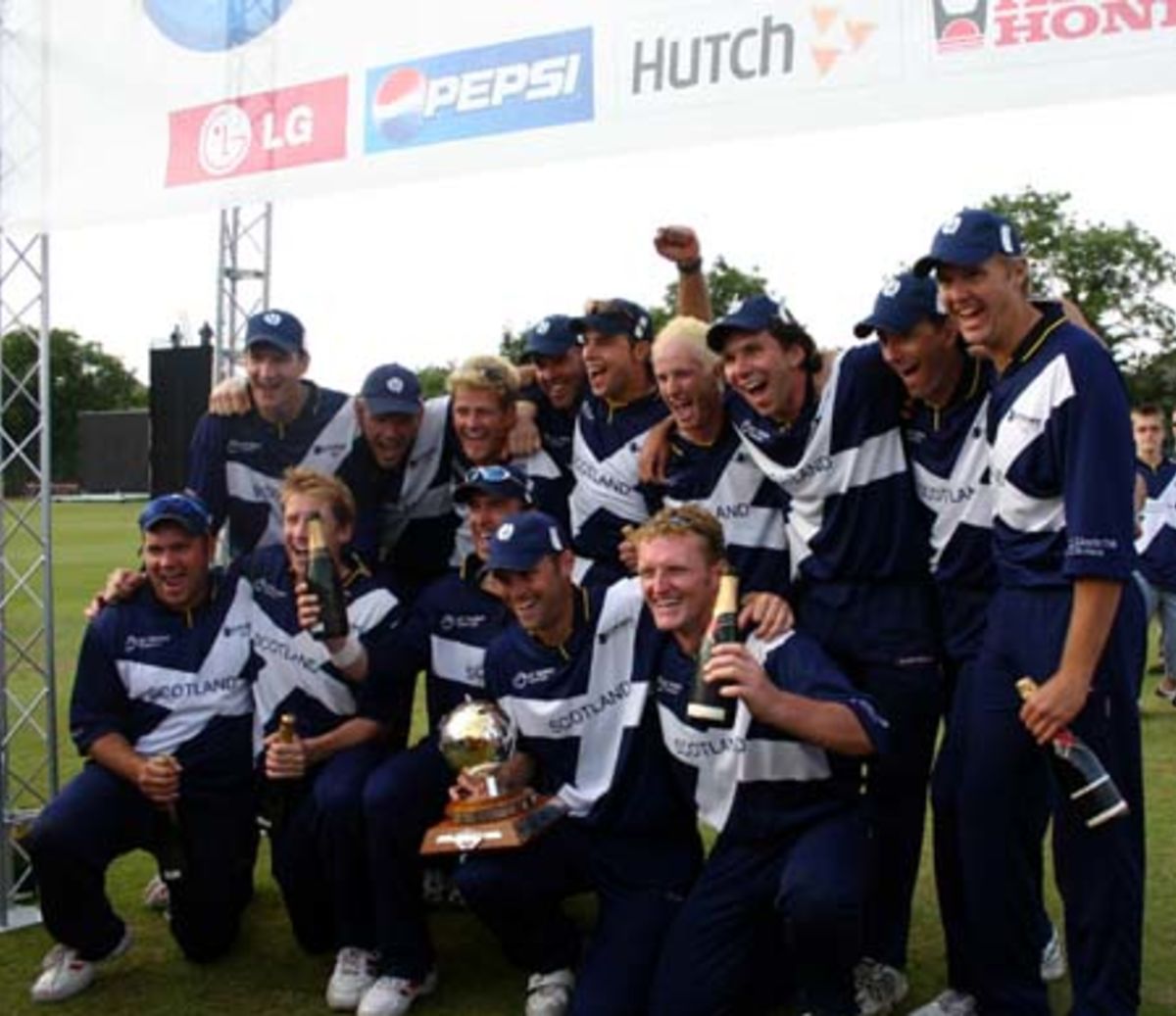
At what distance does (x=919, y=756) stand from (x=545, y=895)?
4.24 ft

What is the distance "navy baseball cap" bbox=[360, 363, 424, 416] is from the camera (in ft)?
17.1

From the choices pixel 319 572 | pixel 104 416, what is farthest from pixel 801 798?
pixel 104 416

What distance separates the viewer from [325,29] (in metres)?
4.89

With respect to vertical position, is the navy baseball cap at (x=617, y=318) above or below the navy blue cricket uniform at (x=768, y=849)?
above

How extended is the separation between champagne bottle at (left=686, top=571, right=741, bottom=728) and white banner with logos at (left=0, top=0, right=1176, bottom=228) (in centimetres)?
143

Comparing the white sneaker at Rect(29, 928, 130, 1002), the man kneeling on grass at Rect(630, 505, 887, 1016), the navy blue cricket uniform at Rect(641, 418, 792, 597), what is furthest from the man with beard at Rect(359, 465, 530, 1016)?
the white sneaker at Rect(29, 928, 130, 1002)

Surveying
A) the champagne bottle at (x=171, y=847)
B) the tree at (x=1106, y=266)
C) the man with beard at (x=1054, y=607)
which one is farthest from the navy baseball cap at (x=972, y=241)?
the tree at (x=1106, y=266)

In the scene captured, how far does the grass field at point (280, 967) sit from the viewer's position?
4504 millimetres

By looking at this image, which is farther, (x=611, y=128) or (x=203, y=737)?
(x=203, y=737)

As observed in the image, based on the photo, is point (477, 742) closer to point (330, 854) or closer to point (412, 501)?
Answer: point (330, 854)

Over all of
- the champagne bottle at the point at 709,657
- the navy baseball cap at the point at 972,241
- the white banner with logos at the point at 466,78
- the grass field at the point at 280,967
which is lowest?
the grass field at the point at 280,967

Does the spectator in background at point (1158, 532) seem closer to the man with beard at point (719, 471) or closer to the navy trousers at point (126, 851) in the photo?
the man with beard at point (719, 471)

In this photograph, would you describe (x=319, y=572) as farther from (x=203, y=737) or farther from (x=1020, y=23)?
(x=1020, y=23)

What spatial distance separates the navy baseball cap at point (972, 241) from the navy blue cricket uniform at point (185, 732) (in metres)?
A: 2.92
